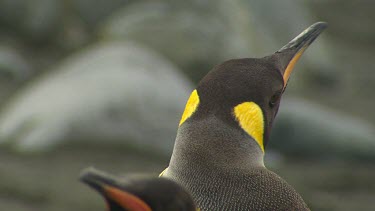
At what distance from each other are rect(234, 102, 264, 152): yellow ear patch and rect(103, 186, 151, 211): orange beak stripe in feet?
3.14

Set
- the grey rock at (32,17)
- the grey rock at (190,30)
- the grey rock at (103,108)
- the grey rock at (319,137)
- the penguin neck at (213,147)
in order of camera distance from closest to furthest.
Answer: the penguin neck at (213,147) < the grey rock at (103,108) < the grey rock at (319,137) < the grey rock at (190,30) < the grey rock at (32,17)

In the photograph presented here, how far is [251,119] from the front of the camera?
8.80ft

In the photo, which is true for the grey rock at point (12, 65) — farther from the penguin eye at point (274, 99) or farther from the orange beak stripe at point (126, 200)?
the orange beak stripe at point (126, 200)

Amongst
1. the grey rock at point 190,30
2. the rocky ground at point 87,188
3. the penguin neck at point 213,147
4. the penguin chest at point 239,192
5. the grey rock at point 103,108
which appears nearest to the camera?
the penguin chest at point 239,192

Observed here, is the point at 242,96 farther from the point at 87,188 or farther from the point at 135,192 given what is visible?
the point at 87,188

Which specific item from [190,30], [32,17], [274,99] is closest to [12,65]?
[32,17]

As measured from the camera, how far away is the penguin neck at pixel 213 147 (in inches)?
98.7

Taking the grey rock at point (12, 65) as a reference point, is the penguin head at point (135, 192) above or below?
below

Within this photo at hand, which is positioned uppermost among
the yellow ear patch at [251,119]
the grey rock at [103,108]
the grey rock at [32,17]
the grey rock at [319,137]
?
the grey rock at [32,17]

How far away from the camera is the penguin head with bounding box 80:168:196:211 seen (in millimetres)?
1672

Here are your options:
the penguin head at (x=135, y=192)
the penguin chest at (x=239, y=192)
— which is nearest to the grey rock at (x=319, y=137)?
the penguin chest at (x=239, y=192)

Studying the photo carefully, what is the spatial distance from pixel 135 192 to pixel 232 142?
3.06 feet

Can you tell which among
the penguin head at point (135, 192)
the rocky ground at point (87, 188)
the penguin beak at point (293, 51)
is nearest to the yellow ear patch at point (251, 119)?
the penguin beak at point (293, 51)

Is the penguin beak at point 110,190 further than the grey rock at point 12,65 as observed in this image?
No
